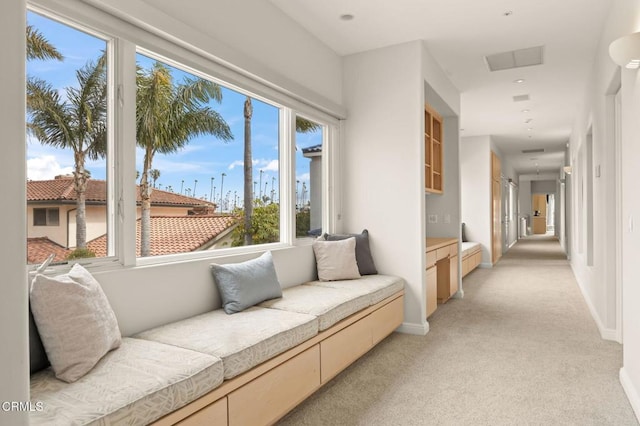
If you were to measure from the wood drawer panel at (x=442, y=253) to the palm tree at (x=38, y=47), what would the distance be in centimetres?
387

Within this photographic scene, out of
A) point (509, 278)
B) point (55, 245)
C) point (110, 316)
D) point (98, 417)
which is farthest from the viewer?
point (509, 278)

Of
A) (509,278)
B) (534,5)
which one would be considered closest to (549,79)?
(534,5)

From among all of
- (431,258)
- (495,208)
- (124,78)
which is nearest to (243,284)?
(124,78)

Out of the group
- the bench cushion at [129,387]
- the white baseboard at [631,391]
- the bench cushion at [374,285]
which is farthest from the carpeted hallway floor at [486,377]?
the bench cushion at [129,387]

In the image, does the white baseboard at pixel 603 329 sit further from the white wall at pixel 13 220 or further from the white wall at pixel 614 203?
the white wall at pixel 13 220

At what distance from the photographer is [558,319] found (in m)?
4.45

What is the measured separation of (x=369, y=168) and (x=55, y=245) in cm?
291

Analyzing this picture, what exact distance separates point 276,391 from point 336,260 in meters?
1.74

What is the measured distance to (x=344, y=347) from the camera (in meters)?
2.84

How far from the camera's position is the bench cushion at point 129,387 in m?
1.31

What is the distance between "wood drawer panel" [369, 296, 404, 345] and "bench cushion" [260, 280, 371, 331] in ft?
0.77

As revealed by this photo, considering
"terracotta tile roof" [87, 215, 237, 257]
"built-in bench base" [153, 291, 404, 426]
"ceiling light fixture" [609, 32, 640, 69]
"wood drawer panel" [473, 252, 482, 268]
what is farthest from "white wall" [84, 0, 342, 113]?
"wood drawer panel" [473, 252, 482, 268]

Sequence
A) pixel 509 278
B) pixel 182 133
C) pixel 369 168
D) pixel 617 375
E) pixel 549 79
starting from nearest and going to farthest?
pixel 182 133 < pixel 617 375 < pixel 369 168 < pixel 549 79 < pixel 509 278

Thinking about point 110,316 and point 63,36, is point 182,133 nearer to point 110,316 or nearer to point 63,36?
point 63,36
